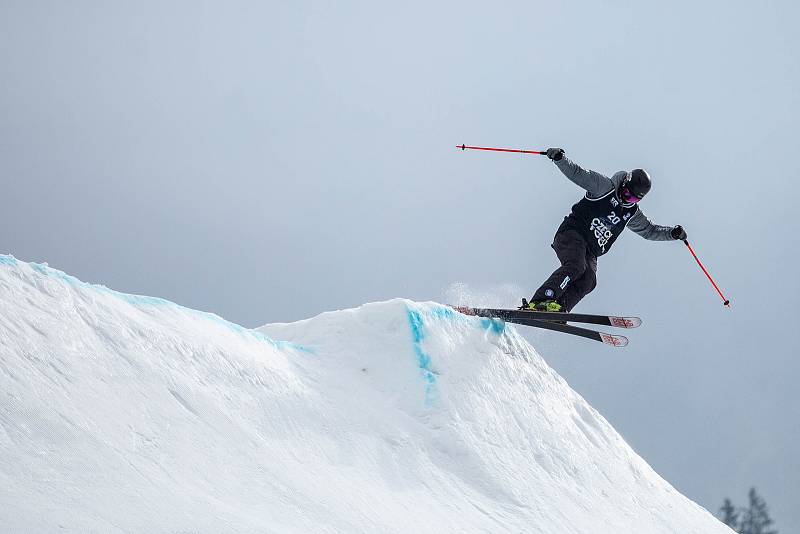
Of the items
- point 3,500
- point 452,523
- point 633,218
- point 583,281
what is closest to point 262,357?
point 452,523

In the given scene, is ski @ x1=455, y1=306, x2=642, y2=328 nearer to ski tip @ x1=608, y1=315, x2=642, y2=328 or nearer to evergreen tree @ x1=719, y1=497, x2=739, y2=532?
ski tip @ x1=608, y1=315, x2=642, y2=328

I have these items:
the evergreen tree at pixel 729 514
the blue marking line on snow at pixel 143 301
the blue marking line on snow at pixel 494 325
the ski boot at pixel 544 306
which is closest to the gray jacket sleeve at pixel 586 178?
the ski boot at pixel 544 306

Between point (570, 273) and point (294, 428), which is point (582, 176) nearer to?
point (570, 273)

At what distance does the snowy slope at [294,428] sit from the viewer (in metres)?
3.94

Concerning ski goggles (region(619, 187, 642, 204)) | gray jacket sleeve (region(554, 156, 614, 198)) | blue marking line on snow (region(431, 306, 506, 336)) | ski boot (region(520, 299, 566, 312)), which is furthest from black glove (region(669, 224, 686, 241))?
blue marking line on snow (region(431, 306, 506, 336))

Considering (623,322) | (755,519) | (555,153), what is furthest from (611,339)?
(755,519)

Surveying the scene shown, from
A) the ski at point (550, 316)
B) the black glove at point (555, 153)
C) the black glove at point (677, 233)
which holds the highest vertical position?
the black glove at point (677, 233)

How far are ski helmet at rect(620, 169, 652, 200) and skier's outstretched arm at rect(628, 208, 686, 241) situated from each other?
2.00 ft

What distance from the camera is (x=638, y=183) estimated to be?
8.34 metres

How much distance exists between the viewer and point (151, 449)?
14.3ft

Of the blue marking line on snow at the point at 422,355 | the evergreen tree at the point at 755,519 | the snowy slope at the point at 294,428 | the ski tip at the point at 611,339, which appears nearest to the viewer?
the snowy slope at the point at 294,428

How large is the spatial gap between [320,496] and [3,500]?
6.13 ft

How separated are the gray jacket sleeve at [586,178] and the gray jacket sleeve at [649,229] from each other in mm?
690

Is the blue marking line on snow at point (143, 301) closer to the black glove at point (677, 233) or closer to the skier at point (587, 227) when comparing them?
the skier at point (587, 227)
